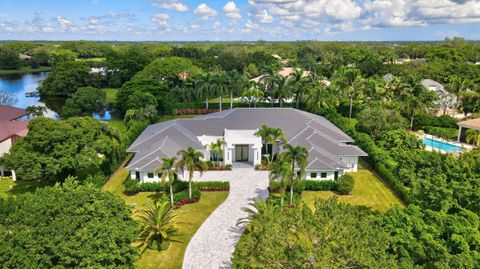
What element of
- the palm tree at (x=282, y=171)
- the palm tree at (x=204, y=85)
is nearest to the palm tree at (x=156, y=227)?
the palm tree at (x=282, y=171)

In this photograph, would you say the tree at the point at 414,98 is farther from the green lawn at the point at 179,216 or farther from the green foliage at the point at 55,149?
the green foliage at the point at 55,149

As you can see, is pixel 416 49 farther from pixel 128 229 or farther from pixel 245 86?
pixel 128 229

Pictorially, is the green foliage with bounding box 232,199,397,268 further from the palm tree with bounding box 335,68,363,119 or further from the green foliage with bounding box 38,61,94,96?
the green foliage with bounding box 38,61,94,96

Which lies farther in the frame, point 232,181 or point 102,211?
point 232,181

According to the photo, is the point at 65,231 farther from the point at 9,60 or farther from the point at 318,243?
the point at 9,60

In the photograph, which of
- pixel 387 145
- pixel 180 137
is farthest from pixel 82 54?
pixel 387 145

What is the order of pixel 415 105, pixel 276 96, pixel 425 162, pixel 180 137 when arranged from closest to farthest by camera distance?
1. pixel 425 162
2. pixel 180 137
3. pixel 415 105
4. pixel 276 96
